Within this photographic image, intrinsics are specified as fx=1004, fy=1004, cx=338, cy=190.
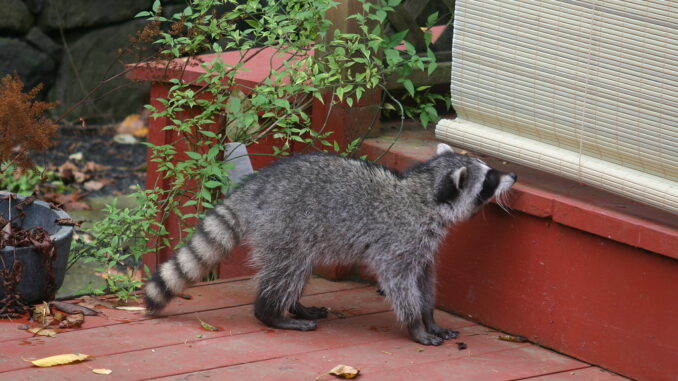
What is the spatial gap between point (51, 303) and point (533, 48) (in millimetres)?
2219

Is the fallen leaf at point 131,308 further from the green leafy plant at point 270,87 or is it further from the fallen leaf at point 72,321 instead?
the fallen leaf at point 72,321

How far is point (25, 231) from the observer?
4152mm

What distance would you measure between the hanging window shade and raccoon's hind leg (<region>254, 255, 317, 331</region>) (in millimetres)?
927

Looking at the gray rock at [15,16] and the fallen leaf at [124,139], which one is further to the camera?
the fallen leaf at [124,139]

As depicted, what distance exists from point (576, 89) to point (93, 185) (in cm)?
→ 498

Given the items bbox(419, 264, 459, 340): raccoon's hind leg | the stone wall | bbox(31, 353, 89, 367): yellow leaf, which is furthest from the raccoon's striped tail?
the stone wall

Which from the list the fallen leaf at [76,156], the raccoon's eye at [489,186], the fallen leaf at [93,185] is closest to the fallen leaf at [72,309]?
the raccoon's eye at [489,186]

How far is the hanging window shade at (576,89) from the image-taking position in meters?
3.49

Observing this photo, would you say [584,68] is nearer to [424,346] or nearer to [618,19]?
[618,19]

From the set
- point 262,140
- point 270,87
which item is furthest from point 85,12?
point 270,87

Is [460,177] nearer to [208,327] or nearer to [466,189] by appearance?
[466,189]

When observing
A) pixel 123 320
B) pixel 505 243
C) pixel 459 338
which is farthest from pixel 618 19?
pixel 123 320

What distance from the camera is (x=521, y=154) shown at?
13.3 feet

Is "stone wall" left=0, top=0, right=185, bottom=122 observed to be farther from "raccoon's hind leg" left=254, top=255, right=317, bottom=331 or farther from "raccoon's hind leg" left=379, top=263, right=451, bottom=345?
"raccoon's hind leg" left=379, top=263, right=451, bottom=345
